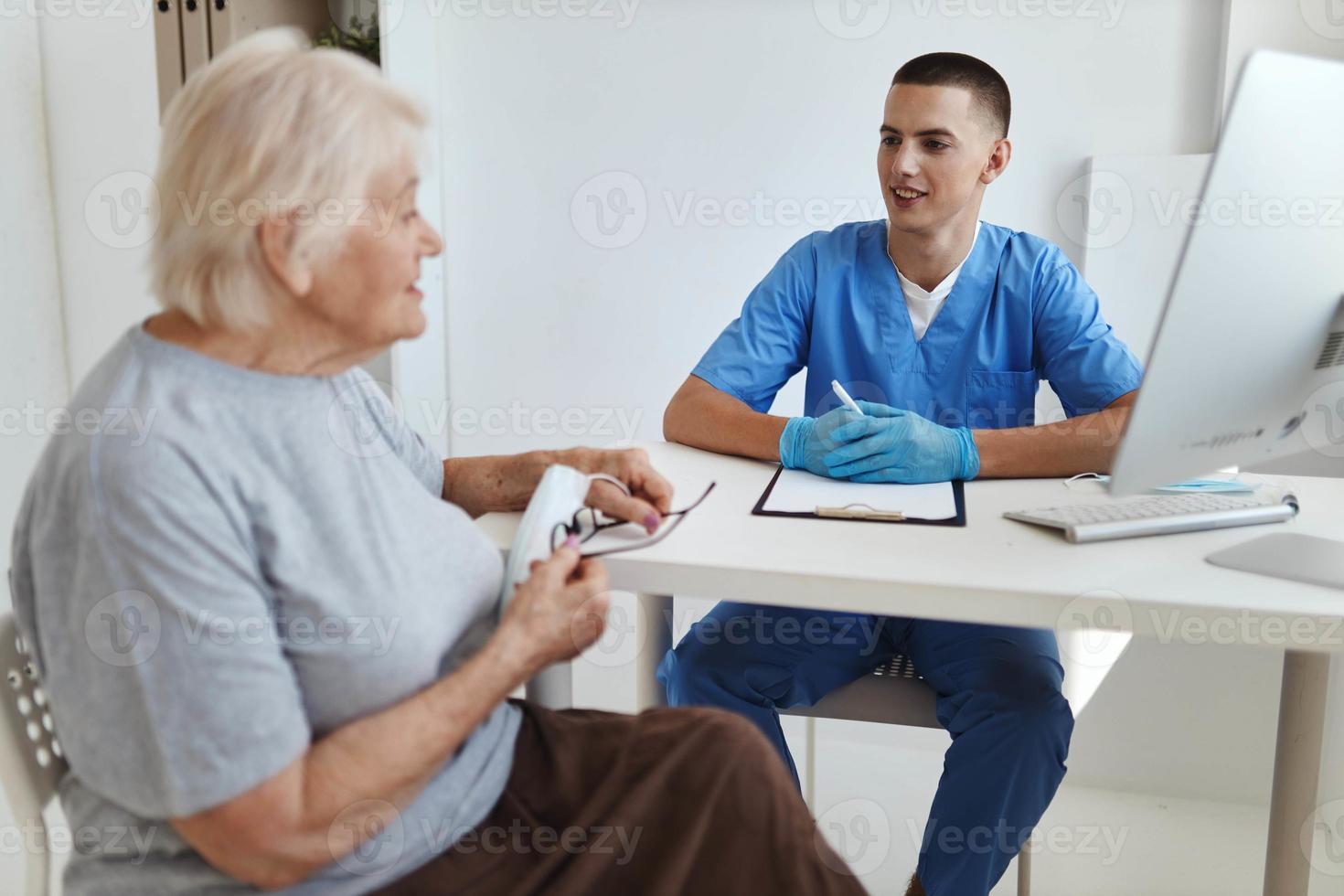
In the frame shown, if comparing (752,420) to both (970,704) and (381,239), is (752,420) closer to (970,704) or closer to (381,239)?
(970,704)

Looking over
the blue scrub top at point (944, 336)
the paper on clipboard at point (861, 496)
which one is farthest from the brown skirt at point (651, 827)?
the blue scrub top at point (944, 336)

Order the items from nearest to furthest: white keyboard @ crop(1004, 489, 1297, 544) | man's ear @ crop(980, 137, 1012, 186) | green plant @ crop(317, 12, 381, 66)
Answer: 1. white keyboard @ crop(1004, 489, 1297, 544)
2. man's ear @ crop(980, 137, 1012, 186)
3. green plant @ crop(317, 12, 381, 66)

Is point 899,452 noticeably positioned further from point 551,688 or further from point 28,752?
point 28,752

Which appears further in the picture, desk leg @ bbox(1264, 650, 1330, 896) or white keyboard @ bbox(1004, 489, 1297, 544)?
desk leg @ bbox(1264, 650, 1330, 896)

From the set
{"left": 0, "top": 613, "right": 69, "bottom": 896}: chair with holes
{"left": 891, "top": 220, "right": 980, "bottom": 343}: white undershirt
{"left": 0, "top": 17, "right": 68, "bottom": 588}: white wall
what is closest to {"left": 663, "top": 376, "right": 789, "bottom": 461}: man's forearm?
{"left": 891, "top": 220, "right": 980, "bottom": 343}: white undershirt

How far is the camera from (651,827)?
0.91 metres

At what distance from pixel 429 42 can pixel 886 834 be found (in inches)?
76.5

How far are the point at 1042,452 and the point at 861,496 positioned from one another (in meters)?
0.29

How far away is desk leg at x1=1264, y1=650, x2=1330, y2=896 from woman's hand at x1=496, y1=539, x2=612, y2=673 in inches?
32.9

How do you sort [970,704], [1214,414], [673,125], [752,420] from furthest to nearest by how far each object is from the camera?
[673,125], [752,420], [970,704], [1214,414]

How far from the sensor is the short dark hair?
1.76 metres

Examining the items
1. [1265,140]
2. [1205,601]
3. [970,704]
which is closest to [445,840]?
[1205,601]

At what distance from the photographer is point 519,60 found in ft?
8.10

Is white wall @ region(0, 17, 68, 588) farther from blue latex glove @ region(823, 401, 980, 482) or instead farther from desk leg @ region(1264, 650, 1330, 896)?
desk leg @ region(1264, 650, 1330, 896)
